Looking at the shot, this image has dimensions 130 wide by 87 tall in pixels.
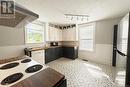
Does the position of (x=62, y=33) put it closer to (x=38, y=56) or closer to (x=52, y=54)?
(x=52, y=54)

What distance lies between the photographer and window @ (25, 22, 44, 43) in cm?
346

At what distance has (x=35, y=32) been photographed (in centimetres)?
381

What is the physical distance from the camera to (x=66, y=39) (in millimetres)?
5105

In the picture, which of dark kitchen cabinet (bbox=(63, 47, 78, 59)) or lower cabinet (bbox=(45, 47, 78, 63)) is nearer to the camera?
lower cabinet (bbox=(45, 47, 78, 63))

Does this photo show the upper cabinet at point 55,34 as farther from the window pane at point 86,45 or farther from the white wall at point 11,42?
the white wall at point 11,42

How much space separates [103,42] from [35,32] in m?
3.21

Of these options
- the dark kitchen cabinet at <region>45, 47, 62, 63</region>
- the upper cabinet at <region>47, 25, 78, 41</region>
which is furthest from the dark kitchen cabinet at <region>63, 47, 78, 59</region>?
the upper cabinet at <region>47, 25, 78, 41</region>

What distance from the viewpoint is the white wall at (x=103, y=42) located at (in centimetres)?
351

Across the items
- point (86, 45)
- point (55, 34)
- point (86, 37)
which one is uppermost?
point (55, 34)

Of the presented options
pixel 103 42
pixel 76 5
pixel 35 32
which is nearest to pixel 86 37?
pixel 103 42

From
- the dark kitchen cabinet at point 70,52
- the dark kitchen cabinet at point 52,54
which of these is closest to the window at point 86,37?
the dark kitchen cabinet at point 70,52

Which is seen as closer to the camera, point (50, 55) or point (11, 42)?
point (11, 42)

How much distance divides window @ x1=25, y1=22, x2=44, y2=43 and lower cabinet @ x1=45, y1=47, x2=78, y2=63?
2.41 ft

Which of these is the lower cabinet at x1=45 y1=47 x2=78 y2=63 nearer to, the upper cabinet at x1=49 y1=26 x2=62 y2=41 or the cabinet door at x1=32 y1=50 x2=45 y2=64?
the cabinet door at x1=32 y1=50 x2=45 y2=64
